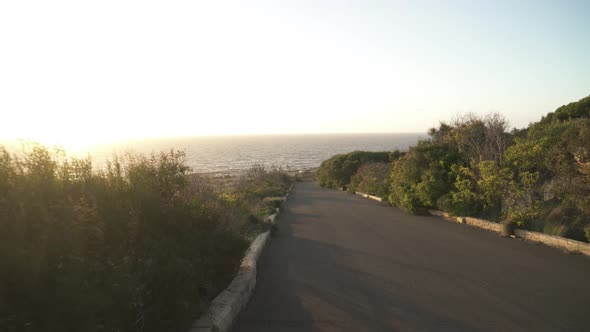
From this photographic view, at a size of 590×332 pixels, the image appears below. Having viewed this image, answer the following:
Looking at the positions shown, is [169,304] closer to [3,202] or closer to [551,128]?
[3,202]

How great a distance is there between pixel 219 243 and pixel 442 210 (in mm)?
11425

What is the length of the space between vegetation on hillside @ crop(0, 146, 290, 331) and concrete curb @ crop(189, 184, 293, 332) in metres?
0.16

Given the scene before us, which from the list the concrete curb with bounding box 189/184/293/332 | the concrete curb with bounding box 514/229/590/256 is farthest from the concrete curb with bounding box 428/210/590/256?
the concrete curb with bounding box 189/184/293/332

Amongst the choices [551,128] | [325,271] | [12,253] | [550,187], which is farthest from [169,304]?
[551,128]

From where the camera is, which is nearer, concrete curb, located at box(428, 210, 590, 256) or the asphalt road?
the asphalt road

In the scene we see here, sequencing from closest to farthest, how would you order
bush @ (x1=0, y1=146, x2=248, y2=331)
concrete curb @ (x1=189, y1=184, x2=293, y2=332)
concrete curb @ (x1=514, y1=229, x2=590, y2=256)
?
1. bush @ (x1=0, y1=146, x2=248, y2=331)
2. concrete curb @ (x1=189, y1=184, x2=293, y2=332)
3. concrete curb @ (x1=514, y1=229, x2=590, y2=256)

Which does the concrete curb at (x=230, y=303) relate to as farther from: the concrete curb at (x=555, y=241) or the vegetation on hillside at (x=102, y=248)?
the concrete curb at (x=555, y=241)

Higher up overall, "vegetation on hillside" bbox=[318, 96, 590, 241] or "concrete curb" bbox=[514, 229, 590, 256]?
"vegetation on hillside" bbox=[318, 96, 590, 241]

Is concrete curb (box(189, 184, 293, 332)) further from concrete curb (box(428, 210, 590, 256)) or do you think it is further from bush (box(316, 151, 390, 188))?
bush (box(316, 151, 390, 188))

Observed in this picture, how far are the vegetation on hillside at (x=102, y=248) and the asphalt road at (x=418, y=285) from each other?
1.26 m

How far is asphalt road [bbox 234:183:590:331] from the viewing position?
17.8 ft

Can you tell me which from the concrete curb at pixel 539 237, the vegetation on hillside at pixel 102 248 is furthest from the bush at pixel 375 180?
the vegetation on hillside at pixel 102 248

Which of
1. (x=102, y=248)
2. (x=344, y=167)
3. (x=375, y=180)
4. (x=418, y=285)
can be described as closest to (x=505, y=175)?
(x=418, y=285)

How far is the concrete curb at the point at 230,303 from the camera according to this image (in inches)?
185
